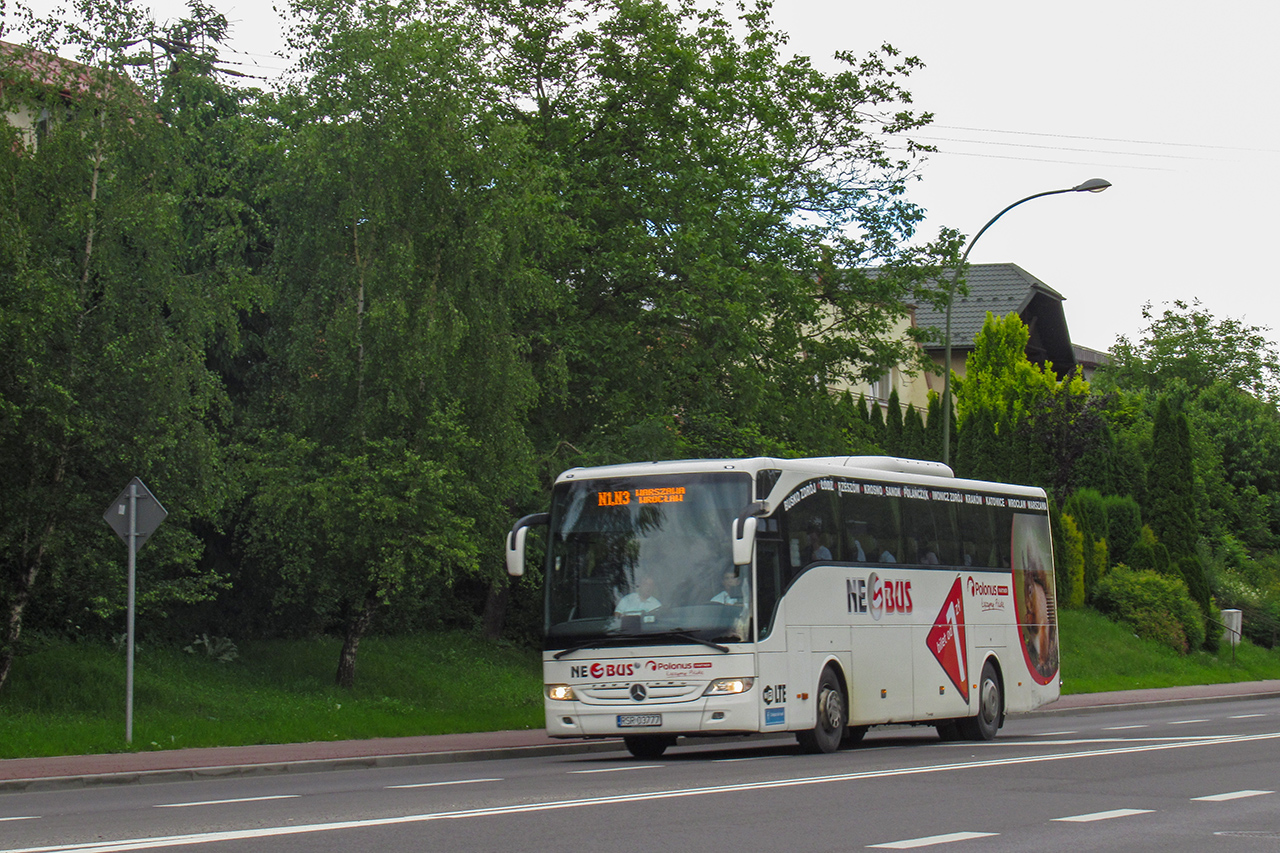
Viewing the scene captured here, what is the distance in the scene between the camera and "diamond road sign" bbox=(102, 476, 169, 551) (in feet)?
58.3

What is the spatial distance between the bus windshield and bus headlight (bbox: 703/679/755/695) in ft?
1.43

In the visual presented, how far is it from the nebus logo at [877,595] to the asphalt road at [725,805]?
1.69 meters

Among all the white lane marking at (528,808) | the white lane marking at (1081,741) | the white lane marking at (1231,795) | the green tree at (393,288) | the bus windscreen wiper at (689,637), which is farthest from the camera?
the green tree at (393,288)

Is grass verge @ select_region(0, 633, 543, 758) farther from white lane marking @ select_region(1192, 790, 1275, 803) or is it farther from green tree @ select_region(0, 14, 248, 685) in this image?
white lane marking @ select_region(1192, 790, 1275, 803)

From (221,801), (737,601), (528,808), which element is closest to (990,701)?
(737,601)

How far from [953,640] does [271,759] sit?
8.81 m

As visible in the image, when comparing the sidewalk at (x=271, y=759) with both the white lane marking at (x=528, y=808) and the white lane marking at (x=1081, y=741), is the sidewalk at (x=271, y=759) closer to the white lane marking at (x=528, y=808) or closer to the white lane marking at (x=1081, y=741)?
the white lane marking at (x=1081, y=741)

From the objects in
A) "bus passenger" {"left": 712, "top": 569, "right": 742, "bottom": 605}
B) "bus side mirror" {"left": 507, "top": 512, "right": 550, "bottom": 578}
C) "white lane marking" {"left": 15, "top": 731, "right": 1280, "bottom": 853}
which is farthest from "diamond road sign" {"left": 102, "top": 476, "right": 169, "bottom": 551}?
"white lane marking" {"left": 15, "top": 731, "right": 1280, "bottom": 853}

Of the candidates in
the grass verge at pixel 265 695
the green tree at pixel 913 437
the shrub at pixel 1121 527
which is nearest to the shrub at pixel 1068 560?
the shrub at pixel 1121 527

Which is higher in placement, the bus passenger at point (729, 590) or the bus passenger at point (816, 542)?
the bus passenger at point (816, 542)

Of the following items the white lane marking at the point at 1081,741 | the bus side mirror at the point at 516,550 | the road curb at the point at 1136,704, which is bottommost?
the road curb at the point at 1136,704

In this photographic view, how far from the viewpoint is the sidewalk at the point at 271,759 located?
1482 centimetres

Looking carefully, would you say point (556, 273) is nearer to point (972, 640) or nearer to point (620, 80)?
point (620, 80)

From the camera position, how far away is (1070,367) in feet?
232
